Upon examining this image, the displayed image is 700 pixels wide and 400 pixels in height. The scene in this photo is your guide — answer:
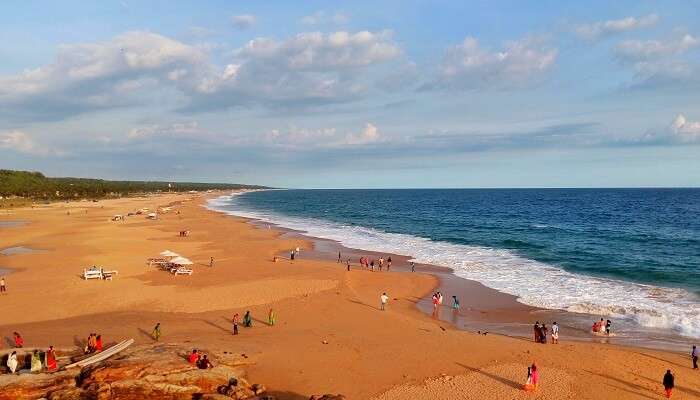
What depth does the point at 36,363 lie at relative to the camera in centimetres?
1519

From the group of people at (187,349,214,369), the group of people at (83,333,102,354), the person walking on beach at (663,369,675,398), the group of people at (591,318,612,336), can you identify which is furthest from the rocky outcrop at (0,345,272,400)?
the group of people at (591,318,612,336)

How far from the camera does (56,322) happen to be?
23.6 metres

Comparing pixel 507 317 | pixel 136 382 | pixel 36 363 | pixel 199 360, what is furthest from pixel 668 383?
pixel 36 363

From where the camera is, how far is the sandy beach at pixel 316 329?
53.9ft

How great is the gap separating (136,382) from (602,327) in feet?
63.7

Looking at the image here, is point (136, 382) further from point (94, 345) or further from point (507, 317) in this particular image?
point (507, 317)

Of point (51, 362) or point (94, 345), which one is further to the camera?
point (94, 345)

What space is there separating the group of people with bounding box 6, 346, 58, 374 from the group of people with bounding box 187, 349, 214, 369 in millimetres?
4164

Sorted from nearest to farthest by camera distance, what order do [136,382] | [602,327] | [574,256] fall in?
[136,382] < [602,327] < [574,256]

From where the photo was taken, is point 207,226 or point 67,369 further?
point 207,226

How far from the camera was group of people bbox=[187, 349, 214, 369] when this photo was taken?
15.5 metres

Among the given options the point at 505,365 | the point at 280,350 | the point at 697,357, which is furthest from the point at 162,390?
the point at 697,357

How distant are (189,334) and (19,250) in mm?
34379

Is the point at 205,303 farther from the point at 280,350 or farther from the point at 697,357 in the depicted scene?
the point at 697,357
